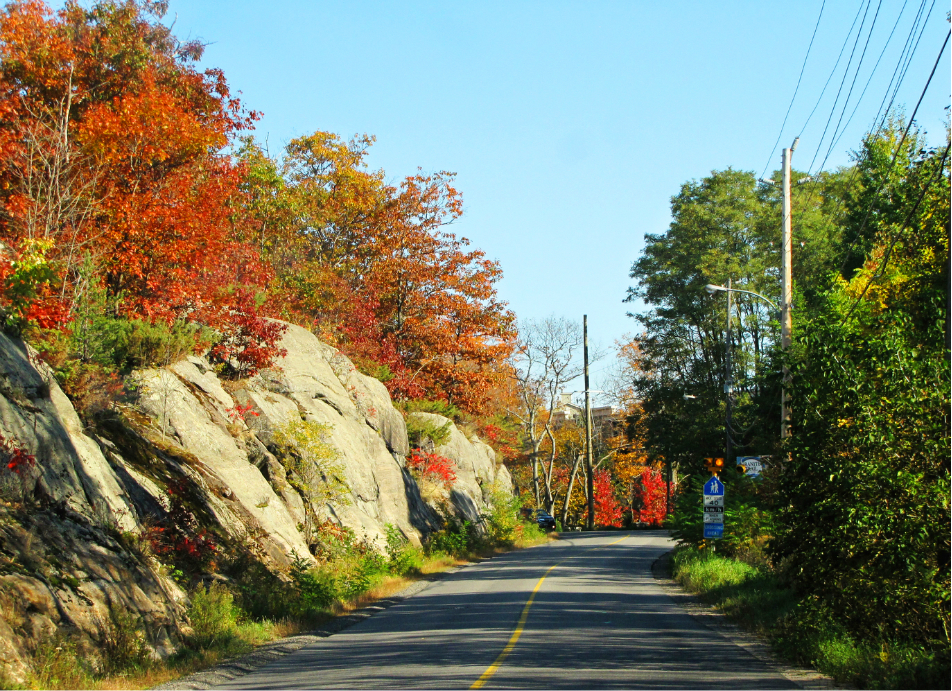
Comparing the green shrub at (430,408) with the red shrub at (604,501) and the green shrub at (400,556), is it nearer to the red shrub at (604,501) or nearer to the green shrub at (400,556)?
the green shrub at (400,556)

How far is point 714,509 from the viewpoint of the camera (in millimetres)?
24281

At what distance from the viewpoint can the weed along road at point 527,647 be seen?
11.0m

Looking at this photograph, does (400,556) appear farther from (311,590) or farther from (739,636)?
(739,636)

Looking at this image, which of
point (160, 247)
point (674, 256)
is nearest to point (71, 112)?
point (160, 247)

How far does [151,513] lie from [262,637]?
10.1 feet

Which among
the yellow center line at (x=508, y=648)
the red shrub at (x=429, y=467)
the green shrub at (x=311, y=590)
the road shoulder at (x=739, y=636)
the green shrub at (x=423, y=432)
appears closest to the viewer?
the yellow center line at (x=508, y=648)

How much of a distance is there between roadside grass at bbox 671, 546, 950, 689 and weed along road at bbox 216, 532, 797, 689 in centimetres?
75

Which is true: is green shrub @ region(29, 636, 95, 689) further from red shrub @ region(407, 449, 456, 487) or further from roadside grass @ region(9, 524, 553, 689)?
red shrub @ region(407, 449, 456, 487)

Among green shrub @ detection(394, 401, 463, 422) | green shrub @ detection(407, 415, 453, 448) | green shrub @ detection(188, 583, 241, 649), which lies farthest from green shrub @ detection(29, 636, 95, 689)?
green shrub @ detection(394, 401, 463, 422)

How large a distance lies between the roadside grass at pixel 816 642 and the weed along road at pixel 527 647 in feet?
2.46

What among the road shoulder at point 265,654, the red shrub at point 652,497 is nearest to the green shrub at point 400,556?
the road shoulder at point 265,654

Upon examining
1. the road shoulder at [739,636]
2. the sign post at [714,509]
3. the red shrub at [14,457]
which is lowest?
the road shoulder at [739,636]

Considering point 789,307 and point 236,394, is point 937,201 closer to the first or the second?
point 789,307

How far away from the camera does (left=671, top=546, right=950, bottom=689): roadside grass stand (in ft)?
33.9
